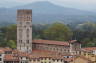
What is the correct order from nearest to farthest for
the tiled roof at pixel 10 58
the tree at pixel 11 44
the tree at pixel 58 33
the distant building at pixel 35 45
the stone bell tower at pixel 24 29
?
1. the tiled roof at pixel 10 58
2. the distant building at pixel 35 45
3. the stone bell tower at pixel 24 29
4. the tree at pixel 11 44
5. the tree at pixel 58 33

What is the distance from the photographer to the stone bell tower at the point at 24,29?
244 feet

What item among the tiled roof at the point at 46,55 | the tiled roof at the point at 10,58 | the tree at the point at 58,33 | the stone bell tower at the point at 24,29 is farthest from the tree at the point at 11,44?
the tiled roof at the point at 10,58

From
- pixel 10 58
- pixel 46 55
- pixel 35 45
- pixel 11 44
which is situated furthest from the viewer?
pixel 11 44

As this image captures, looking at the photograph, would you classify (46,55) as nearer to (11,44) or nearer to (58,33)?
(11,44)

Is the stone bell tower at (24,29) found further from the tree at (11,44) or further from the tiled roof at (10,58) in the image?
the tiled roof at (10,58)

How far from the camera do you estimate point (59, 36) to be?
9219 cm

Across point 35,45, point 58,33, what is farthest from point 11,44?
point 58,33

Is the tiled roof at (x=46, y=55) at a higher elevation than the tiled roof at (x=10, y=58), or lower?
lower

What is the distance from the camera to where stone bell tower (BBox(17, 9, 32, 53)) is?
244ft

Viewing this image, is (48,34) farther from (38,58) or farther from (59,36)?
(38,58)

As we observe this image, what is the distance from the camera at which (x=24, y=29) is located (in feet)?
245

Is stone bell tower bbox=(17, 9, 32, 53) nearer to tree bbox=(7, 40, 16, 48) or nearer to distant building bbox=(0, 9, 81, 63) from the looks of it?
distant building bbox=(0, 9, 81, 63)

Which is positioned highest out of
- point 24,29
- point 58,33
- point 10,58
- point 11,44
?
point 24,29

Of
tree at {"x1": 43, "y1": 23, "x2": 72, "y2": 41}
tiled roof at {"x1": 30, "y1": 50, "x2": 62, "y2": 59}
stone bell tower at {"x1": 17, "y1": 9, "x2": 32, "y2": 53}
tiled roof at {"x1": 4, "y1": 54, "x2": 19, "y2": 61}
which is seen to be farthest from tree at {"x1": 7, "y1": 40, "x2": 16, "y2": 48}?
tiled roof at {"x1": 4, "y1": 54, "x2": 19, "y2": 61}
